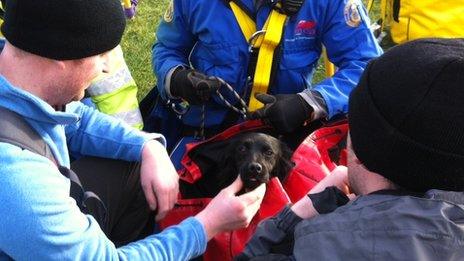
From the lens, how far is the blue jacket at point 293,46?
8.91ft

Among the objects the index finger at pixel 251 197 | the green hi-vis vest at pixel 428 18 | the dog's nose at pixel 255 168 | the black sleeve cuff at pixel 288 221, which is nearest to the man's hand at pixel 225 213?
the index finger at pixel 251 197

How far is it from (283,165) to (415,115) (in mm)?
1287

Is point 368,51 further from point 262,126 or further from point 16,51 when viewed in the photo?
point 16,51

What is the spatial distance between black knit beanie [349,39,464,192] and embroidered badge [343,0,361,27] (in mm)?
1297

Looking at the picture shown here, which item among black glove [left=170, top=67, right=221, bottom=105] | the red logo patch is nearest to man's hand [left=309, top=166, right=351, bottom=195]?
black glove [left=170, top=67, right=221, bottom=105]

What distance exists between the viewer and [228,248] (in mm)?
2328

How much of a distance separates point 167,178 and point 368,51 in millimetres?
1221

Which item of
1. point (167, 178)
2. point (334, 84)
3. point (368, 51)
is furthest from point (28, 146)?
point (368, 51)

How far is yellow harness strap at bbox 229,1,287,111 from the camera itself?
8.77 feet

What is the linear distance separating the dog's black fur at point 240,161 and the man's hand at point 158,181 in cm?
33

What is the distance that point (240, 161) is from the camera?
2596 millimetres

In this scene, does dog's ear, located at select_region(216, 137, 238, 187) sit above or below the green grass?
above

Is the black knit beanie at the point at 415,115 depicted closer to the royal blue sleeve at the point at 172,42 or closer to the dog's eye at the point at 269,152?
the dog's eye at the point at 269,152

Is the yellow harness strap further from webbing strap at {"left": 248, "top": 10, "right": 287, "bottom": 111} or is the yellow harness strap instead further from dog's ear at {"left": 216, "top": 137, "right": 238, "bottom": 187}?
dog's ear at {"left": 216, "top": 137, "right": 238, "bottom": 187}
